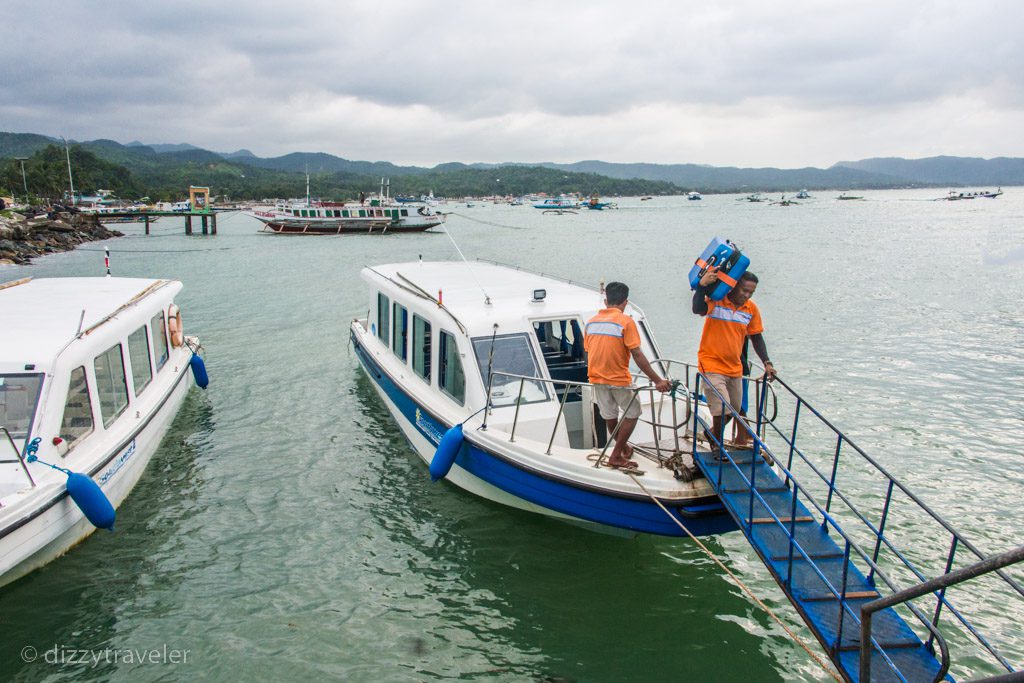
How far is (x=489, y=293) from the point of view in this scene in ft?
34.7

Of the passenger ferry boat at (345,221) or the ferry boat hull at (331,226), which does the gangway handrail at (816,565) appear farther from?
the passenger ferry boat at (345,221)

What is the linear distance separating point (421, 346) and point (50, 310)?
5.53 m

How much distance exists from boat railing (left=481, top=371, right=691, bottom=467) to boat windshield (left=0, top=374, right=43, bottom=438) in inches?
204

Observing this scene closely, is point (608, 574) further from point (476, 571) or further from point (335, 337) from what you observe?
point (335, 337)

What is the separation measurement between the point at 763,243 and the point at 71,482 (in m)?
58.3

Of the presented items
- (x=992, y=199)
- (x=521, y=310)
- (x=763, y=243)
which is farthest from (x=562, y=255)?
(x=992, y=199)

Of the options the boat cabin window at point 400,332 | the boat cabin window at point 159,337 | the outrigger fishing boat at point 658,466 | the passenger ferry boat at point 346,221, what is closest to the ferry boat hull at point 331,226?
the passenger ferry boat at point 346,221

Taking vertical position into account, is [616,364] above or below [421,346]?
above

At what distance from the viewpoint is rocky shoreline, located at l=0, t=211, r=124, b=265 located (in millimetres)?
42125

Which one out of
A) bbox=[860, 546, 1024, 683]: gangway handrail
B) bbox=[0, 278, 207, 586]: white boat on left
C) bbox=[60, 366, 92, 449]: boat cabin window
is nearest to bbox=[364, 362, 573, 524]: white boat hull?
bbox=[860, 546, 1024, 683]: gangway handrail

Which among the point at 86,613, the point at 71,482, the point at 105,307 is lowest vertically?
the point at 86,613

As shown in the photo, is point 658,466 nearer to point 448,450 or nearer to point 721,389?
point 721,389

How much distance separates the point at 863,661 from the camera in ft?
13.5

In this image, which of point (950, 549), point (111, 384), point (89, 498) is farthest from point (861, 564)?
point (111, 384)
